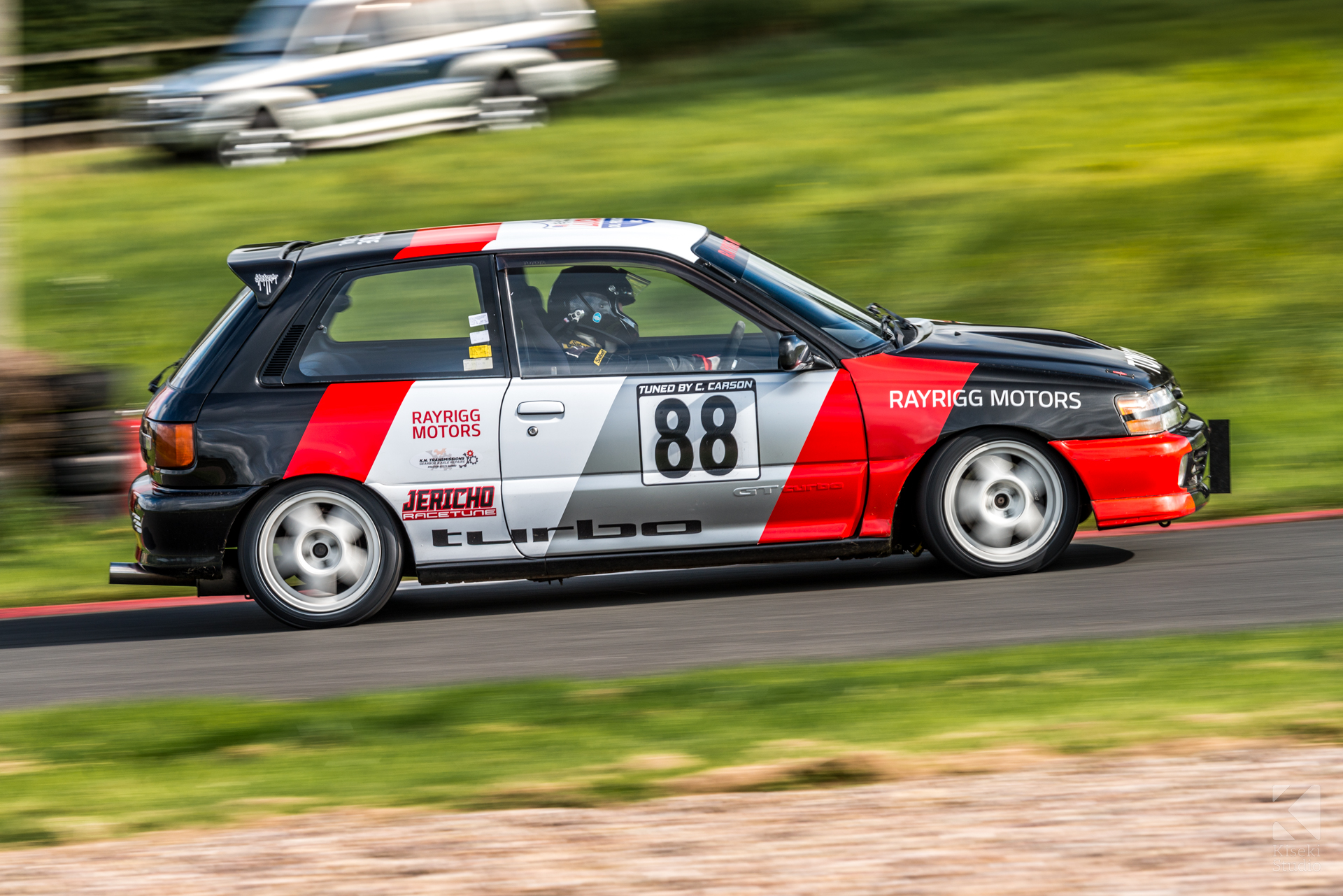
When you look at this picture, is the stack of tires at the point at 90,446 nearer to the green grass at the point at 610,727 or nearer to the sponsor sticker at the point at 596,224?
the sponsor sticker at the point at 596,224

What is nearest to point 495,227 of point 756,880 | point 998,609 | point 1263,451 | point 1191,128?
point 998,609

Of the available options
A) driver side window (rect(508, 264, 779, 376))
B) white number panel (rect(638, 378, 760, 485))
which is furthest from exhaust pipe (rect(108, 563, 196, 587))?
white number panel (rect(638, 378, 760, 485))

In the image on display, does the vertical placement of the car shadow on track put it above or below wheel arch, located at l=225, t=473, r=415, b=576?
below

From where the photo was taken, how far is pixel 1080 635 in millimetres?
6305

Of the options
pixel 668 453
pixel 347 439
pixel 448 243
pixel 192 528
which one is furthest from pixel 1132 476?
pixel 192 528

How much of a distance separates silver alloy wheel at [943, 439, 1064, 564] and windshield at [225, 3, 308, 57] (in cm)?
1304

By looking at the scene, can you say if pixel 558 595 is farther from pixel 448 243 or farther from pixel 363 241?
pixel 363 241

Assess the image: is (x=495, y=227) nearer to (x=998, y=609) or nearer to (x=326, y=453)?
(x=326, y=453)

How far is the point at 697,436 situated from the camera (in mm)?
7055

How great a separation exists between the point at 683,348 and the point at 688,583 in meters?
1.35

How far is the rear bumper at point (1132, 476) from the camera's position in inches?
278

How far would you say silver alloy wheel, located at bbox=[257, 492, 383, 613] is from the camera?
7.18 metres

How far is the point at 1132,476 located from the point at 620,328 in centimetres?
236

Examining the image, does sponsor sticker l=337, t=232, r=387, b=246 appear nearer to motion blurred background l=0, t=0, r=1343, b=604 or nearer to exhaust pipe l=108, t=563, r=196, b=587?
exhaust pipe l=108, t=563, r=196, b=587
